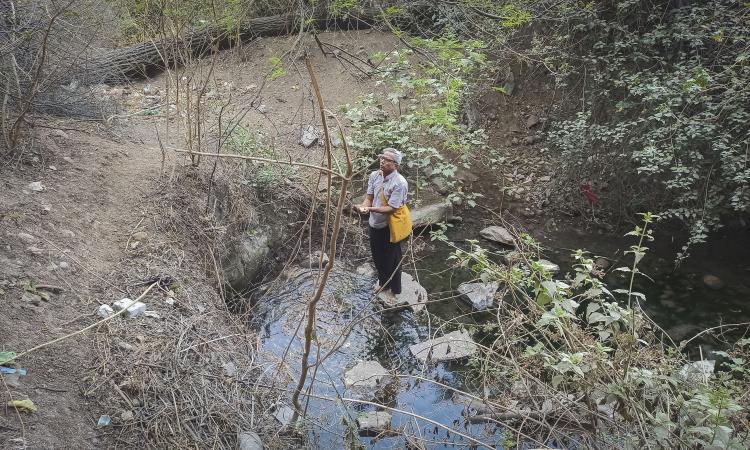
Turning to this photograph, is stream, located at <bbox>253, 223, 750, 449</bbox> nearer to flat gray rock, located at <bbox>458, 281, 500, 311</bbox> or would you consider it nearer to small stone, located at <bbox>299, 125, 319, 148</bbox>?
flat gray rock, located at <bbox>458, 281, 500, 311</bbox>

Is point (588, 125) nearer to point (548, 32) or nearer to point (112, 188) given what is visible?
point (548, 32)

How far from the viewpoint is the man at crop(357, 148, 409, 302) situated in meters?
5.59

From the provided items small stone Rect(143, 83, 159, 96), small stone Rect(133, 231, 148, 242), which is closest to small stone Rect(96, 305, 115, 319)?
small stone Rect(133, 231, 148, 242)

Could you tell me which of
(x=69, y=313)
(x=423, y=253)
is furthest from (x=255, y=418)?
(x=423, y=253)

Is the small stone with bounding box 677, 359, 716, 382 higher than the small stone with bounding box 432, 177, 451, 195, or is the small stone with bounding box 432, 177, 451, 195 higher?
the small stone with bounding box 677, 359, 716, 382

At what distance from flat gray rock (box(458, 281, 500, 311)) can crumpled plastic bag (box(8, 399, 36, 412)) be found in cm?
414

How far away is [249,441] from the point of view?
361 centimetres

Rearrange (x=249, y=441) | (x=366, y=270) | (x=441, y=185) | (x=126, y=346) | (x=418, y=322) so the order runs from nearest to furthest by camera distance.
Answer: (x=249, y=441) → (x=126, y=346) → (x=418, y=322) → (x=366, y=270) → (x=441, y=185)

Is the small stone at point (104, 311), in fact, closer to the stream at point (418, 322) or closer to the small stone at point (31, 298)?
the small stone at point (31, 298)

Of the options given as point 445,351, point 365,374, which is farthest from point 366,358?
point 445,351

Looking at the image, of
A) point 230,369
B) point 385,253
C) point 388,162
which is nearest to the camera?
point 230,369

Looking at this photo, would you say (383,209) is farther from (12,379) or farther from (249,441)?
(12,379)

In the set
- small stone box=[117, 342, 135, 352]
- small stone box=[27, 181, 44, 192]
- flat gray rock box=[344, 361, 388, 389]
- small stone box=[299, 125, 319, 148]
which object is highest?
small stone box=[27, 181, 44, 192]

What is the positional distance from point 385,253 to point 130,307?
2.78m
